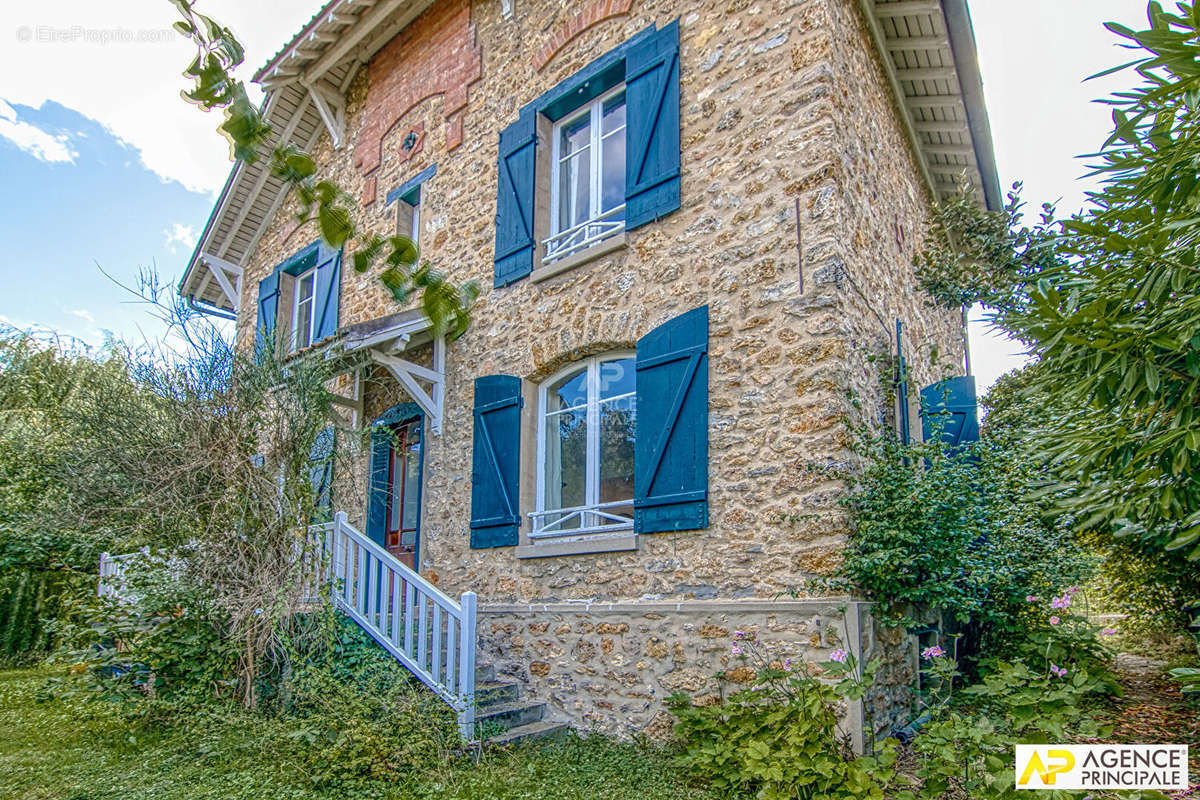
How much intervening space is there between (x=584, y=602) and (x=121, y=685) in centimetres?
352

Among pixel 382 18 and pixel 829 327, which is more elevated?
pixel 382 18

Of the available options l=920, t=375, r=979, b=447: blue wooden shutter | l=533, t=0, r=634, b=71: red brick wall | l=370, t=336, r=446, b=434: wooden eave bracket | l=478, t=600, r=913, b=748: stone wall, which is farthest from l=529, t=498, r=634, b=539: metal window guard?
l=533, t=0, r=634, b=71: red brick wall

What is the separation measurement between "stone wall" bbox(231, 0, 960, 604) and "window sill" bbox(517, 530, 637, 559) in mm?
83

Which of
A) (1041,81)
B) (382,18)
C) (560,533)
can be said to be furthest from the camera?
(382,18)

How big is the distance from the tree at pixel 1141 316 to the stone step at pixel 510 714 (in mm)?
3764

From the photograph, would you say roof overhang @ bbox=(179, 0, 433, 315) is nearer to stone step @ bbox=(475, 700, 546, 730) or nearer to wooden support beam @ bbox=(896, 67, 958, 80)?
wooden support beam @ bbox=(896, 67, 958, 80)

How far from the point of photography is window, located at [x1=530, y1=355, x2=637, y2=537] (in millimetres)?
5680

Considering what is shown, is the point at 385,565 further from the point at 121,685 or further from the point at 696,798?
the point at 696,798

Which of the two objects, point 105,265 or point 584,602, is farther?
point 105,265

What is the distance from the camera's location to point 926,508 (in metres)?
4.38

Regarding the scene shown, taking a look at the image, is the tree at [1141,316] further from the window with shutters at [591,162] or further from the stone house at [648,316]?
the window with shutters at [591,162]

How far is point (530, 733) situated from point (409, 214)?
19.0ft

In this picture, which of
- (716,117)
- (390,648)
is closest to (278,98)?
(716,117)

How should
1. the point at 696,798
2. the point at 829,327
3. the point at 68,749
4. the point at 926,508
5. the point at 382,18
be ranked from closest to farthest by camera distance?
the point at 696,798
the point at 926,508
the point at 829,327
the point at 68,749
the point at 382,18
